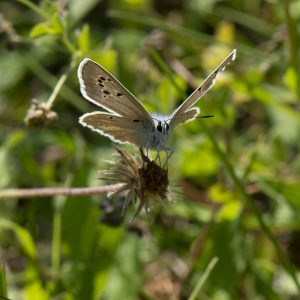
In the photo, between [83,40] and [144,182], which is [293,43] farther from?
[144,182]

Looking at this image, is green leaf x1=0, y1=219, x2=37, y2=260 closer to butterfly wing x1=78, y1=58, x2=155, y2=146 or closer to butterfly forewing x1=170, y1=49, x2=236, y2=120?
butterfly wing x1=78, y1=58, x2=155, y2=146

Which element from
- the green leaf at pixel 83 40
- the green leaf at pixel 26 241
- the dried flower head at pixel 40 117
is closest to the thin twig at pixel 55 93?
the dried flower head at pixel 40 117

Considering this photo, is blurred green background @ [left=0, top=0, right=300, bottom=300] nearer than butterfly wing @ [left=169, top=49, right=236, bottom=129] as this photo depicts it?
No

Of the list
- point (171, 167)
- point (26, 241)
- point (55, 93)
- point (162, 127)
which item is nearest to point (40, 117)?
point (55, 93)

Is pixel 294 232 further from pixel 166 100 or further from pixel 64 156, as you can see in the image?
pixel 64 156

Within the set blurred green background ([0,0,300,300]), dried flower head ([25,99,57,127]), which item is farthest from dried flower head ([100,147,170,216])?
dried flower head ([25,99,57,127])

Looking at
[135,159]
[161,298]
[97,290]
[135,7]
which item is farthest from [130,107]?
[135,7]
